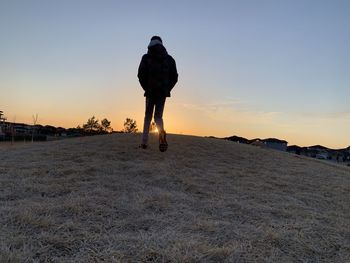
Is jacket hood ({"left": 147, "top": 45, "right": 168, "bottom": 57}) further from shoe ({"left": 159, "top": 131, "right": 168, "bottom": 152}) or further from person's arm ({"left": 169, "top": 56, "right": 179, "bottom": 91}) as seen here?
shoe ({"left": 159, "top": 131, "right": 168, "bottom": 152})

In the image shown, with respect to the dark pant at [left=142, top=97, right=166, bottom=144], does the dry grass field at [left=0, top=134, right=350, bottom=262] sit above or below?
below

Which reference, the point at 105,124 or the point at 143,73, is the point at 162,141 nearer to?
the point at 143,73

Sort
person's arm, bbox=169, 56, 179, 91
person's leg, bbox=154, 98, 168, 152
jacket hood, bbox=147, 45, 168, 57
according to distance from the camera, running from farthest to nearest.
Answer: person's arm, bbox=169, 56, 179, 91, jacket hood, bbox=147, 45, 168, 57, person's leg, bbox=154, 98, 168, 152

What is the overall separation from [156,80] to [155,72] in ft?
0.66

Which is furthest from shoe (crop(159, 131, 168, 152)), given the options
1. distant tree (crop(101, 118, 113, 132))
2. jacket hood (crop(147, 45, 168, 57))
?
distant tree (crop(101, 118, 113, 132))

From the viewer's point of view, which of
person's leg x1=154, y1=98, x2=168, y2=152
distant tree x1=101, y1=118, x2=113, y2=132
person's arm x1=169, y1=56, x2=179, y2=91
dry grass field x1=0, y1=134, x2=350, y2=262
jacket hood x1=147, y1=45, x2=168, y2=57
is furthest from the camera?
distant tree x1=101, y1=118, x2=113, y2=132

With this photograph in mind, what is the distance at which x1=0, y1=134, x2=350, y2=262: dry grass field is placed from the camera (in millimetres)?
3273

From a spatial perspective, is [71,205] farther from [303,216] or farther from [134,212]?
[303,216]

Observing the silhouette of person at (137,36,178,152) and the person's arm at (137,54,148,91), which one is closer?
the silhouette of person at (137,36,178,152)

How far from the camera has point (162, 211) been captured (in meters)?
4.57

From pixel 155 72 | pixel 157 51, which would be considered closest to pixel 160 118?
pixel 155 72

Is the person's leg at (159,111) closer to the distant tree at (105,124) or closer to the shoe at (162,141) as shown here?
the shoe at (162,141)

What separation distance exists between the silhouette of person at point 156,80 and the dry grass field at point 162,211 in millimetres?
1001

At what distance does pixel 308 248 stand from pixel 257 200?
1889 mm
